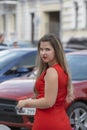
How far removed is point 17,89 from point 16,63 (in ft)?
8.88

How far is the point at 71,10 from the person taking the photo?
1575 inches

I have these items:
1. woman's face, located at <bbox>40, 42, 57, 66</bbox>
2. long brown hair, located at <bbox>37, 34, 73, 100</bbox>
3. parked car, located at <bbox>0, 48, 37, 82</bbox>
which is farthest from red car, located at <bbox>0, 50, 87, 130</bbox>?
woman's face, located at <bbox>40, 42, 57, 66</bbox>

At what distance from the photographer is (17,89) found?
846cm

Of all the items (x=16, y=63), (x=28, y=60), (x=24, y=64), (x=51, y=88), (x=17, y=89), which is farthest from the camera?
(x=28, y=60)

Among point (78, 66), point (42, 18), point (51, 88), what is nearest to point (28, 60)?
point (78, 66)

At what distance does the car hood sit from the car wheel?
72cm

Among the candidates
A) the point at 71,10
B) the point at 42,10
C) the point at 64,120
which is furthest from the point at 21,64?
the point at 42,10

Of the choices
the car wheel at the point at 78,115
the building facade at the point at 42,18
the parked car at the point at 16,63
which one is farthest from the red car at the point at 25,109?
the building facade at the point at 42,18

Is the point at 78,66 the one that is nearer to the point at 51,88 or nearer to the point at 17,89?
the point at 17,89

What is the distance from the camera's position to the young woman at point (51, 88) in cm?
448

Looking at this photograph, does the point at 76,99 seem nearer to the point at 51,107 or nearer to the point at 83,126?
the point at 83,126

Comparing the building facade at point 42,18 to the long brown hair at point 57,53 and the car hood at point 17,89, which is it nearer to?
the car hood at point 17,89

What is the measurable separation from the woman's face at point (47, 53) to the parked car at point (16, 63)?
6.23m

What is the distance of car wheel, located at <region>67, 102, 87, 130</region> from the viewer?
8375 millimetres
